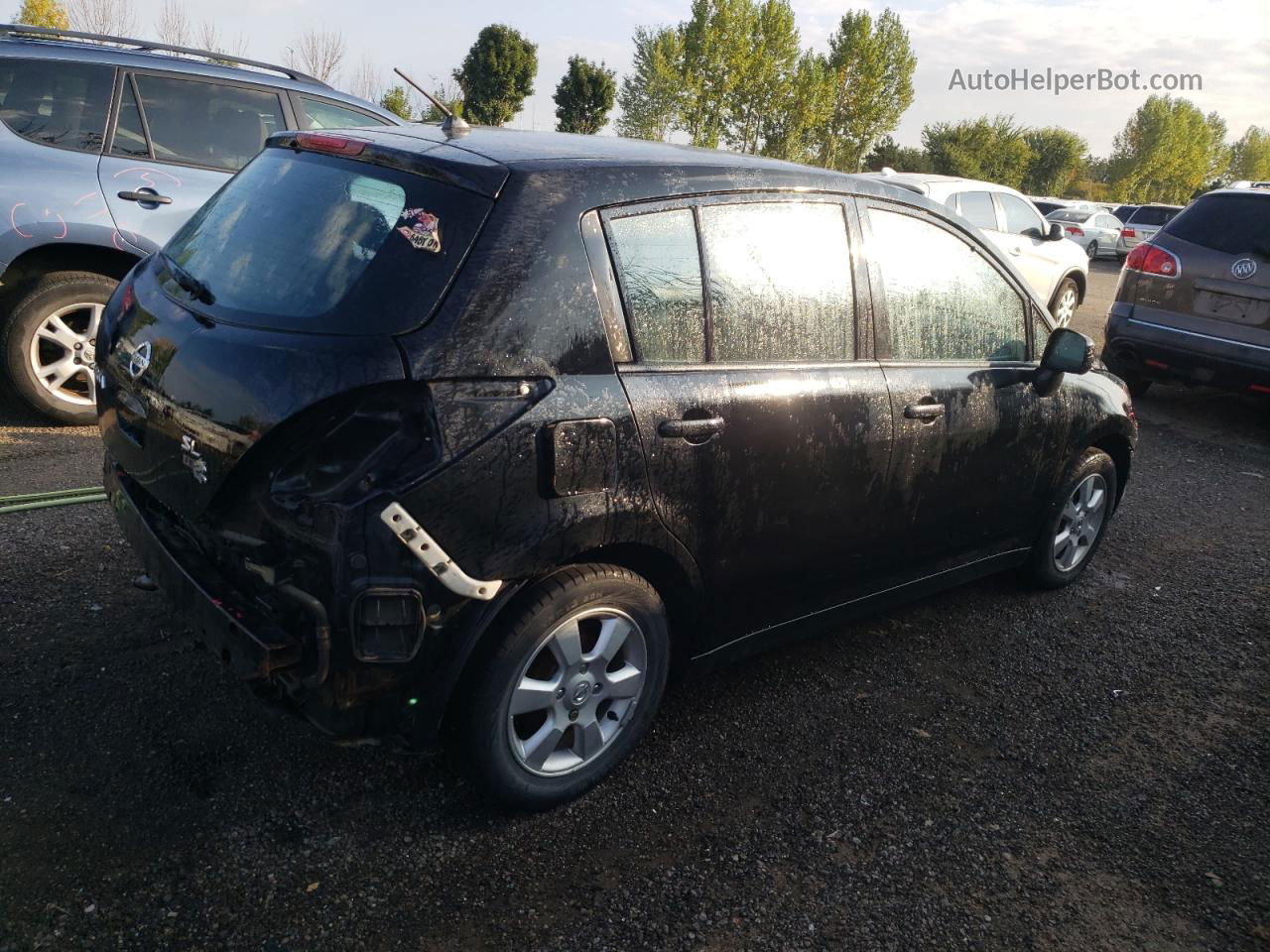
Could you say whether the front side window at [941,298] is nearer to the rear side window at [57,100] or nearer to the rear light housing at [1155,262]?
the rear side window at [57,100]

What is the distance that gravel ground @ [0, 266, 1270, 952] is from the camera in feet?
8.00

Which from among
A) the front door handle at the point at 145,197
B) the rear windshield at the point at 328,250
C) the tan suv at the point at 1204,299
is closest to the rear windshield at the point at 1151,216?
the tan suv at the point at 1204,299

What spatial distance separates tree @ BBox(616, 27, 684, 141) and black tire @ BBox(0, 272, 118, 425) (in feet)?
136

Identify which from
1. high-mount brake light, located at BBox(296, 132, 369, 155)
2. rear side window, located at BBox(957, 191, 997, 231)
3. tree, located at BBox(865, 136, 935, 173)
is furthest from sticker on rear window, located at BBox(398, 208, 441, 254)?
tree, located at BBox(865, 136, 935, 173)

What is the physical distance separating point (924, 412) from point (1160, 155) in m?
82.7

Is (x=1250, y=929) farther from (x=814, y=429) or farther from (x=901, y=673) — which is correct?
(x=814, y=429)

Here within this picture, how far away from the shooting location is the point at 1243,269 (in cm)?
746

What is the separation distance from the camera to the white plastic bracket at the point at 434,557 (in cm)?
225

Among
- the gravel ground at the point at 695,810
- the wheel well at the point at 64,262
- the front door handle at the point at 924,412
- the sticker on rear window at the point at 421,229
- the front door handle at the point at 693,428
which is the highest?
the sticker on rear window at the point at 421,229

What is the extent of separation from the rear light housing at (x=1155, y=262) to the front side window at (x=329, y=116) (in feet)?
19.2

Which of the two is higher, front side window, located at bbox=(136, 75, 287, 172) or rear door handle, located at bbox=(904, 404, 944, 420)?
front side window, located at bbox=(136, 75, 287, 172)

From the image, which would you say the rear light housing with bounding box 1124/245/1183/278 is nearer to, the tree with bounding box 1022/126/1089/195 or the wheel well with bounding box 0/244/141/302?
the wheel well with bounding box 0/244/141/302

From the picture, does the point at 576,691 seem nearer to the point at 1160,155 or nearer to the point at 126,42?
the point at 126,42

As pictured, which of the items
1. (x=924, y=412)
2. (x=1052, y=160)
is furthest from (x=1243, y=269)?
(x=1052, y=160)
